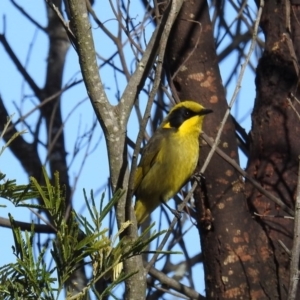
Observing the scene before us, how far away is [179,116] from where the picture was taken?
505 cm

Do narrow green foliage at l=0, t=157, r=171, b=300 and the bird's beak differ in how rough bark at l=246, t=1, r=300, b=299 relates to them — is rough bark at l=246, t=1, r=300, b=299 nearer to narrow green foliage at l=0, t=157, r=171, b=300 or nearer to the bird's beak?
the bird's beak

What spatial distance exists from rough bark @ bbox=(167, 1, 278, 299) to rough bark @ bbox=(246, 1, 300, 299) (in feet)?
0.34

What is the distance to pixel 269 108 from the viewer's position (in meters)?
4.30

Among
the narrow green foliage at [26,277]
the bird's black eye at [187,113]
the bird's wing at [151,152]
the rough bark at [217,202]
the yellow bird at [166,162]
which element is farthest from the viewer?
the bird's wing at [151,152]

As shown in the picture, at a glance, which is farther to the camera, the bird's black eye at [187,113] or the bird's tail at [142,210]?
the bird's tail at [142,210]

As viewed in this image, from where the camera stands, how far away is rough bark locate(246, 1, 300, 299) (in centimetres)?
413

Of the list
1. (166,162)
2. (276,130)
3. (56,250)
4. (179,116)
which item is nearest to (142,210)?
(166,162)

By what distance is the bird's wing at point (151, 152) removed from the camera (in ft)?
17.4

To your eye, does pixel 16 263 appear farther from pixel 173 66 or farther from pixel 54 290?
pixel 173 66

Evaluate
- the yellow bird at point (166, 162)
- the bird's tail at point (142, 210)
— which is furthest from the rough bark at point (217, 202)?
the bird's tail at point (142, 210)

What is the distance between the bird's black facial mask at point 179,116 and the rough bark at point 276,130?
43 centimetres

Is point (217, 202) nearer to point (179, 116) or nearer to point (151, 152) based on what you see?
point (179, 116)

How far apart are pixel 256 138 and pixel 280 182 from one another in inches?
12.0

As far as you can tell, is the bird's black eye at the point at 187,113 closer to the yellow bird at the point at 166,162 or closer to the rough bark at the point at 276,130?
the yellow bird at the point at 166,162
